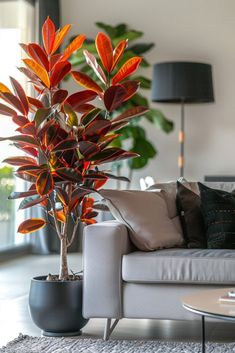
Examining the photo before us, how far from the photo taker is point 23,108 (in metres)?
3.54

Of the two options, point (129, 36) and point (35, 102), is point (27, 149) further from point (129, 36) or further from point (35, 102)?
point (129, 36)

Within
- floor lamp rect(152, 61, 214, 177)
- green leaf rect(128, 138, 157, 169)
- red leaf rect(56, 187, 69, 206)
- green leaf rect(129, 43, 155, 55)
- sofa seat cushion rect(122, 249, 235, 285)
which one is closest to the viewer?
sofa seat cushion rect(122, 249, 235, 285)

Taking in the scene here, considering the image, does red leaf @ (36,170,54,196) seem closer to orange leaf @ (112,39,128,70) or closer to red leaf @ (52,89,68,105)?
red leaf @ (52,89,68,105)

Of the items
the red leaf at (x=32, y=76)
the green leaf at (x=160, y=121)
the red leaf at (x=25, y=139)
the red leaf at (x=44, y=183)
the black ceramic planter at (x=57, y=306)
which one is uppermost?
the green leaf at (x=160, y=121)

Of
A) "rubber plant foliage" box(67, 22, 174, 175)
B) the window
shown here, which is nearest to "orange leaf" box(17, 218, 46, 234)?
the window

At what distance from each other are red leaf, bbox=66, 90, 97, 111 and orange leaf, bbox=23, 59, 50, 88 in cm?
14

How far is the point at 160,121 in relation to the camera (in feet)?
23.0

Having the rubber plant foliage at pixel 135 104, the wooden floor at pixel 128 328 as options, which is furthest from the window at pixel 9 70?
the wooden floor at pixel 128 328

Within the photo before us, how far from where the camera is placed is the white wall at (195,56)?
282 inches

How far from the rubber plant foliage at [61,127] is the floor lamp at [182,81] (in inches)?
107

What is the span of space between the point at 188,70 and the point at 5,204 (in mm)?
2144

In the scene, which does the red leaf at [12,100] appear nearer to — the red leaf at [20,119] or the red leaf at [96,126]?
the red leaf at [20,119]

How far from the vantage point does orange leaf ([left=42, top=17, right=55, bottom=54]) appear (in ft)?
11.6

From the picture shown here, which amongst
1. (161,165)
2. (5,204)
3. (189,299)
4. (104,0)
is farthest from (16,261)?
(189,299)
